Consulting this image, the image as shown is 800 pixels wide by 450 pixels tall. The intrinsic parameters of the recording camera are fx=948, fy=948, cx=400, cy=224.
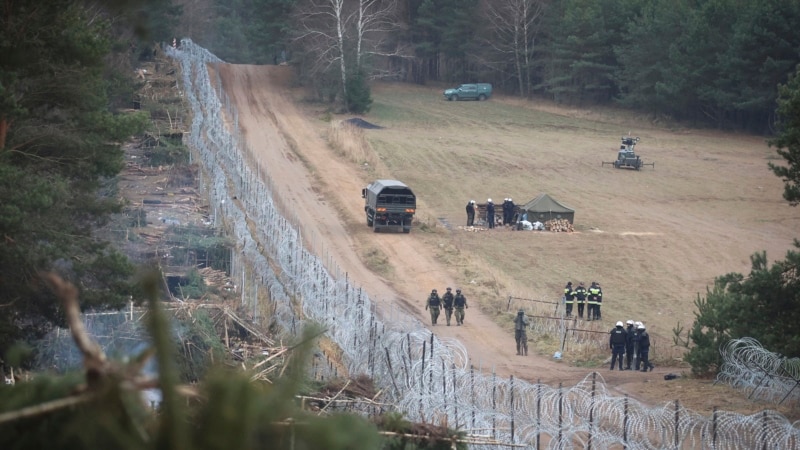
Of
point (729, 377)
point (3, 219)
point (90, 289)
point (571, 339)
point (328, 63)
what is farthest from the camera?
point (328, 63)

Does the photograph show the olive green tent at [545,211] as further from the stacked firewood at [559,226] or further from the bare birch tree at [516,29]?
the bare birch tree at [516,29]

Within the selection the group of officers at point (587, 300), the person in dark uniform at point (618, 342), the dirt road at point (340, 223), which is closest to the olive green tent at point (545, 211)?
the dirt road at point (340, 223)

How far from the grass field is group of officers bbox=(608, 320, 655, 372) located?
394 centimetres

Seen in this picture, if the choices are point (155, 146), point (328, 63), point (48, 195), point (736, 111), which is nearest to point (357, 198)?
point (155, 146)

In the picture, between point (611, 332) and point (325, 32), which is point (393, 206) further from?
point (325, 32)

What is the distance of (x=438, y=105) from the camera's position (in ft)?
240

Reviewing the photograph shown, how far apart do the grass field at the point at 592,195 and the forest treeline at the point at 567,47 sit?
2.73m

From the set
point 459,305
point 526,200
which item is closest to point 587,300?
point 459,305

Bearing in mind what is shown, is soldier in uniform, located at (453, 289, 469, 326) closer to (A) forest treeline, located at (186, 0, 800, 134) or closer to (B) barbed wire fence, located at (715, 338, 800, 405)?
→ (B) barbed wire fence, located at (715, 338, 800, 405)

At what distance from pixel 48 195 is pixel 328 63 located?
51646 millimetres

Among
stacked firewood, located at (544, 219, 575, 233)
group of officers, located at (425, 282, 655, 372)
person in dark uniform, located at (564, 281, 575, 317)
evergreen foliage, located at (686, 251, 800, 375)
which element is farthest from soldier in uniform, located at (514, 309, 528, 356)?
stacked firewood, located at (544, 219, 575, 233)

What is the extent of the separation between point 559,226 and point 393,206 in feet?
24.5

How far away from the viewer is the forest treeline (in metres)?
61.8

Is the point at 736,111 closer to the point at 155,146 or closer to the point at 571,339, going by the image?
the point at 155,146
